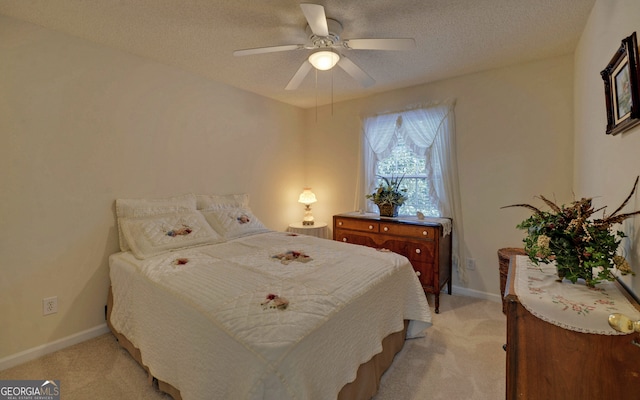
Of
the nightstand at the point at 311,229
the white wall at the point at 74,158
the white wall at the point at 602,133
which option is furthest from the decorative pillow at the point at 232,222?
the white wall at the point at 602,133

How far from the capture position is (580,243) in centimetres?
115

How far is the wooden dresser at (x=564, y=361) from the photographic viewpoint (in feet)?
2.95

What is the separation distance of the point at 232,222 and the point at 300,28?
187 centimetres

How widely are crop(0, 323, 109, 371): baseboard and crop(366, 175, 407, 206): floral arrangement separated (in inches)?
116

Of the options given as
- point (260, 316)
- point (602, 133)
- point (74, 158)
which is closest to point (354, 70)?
point (602, 133)

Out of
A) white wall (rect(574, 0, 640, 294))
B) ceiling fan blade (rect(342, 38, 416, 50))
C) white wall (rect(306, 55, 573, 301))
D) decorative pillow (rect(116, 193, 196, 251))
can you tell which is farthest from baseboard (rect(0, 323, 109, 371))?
white wall (rect(306, 55, 573, 301))

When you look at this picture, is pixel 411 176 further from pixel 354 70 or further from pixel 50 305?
pixel 50 305

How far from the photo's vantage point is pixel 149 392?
1.66 meters

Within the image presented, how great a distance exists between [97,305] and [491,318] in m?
3.48

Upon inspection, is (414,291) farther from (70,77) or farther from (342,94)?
(70,77)

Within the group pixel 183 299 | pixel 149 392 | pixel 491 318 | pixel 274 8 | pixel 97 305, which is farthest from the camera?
pixel 491 318

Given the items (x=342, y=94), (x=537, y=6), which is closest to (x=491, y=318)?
(x=537, y=6)

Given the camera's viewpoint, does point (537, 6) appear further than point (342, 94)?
No

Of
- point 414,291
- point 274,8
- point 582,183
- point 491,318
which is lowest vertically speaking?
point 491,318
